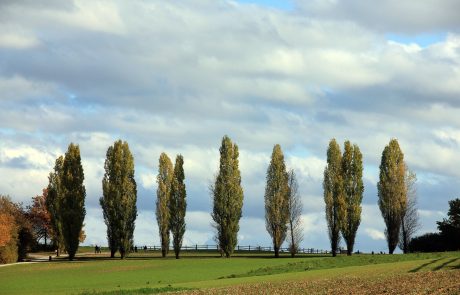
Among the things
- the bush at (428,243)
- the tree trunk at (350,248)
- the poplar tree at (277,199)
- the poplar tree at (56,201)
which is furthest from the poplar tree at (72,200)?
the bush at (428,243)

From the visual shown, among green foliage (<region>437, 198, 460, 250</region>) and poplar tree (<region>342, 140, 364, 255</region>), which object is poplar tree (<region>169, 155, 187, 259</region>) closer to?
poplar tree (<region>342, 140, 364, 255</region>)

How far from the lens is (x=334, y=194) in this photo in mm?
104875

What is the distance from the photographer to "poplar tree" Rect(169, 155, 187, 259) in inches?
4188

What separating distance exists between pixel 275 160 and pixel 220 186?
836 centimetres

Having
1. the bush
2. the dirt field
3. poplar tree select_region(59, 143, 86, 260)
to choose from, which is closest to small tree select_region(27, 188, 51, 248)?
poplar tree select_region(59, 143, 86, 260)

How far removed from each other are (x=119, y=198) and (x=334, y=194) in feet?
94.6

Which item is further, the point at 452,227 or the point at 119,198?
the point at 119,198

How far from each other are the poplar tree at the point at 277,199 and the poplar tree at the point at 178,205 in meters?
11.5

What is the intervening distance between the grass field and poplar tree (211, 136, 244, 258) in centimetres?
892

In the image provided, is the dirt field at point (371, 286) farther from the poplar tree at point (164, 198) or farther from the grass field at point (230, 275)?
the poplar tree at point (164, 198)

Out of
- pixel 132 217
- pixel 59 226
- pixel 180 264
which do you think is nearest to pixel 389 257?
pixel 180 264

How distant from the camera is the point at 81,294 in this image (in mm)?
55188

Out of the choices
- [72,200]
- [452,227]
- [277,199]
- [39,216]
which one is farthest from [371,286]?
[39,216]

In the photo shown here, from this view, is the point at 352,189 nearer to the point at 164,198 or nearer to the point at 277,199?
the point at 277,199
